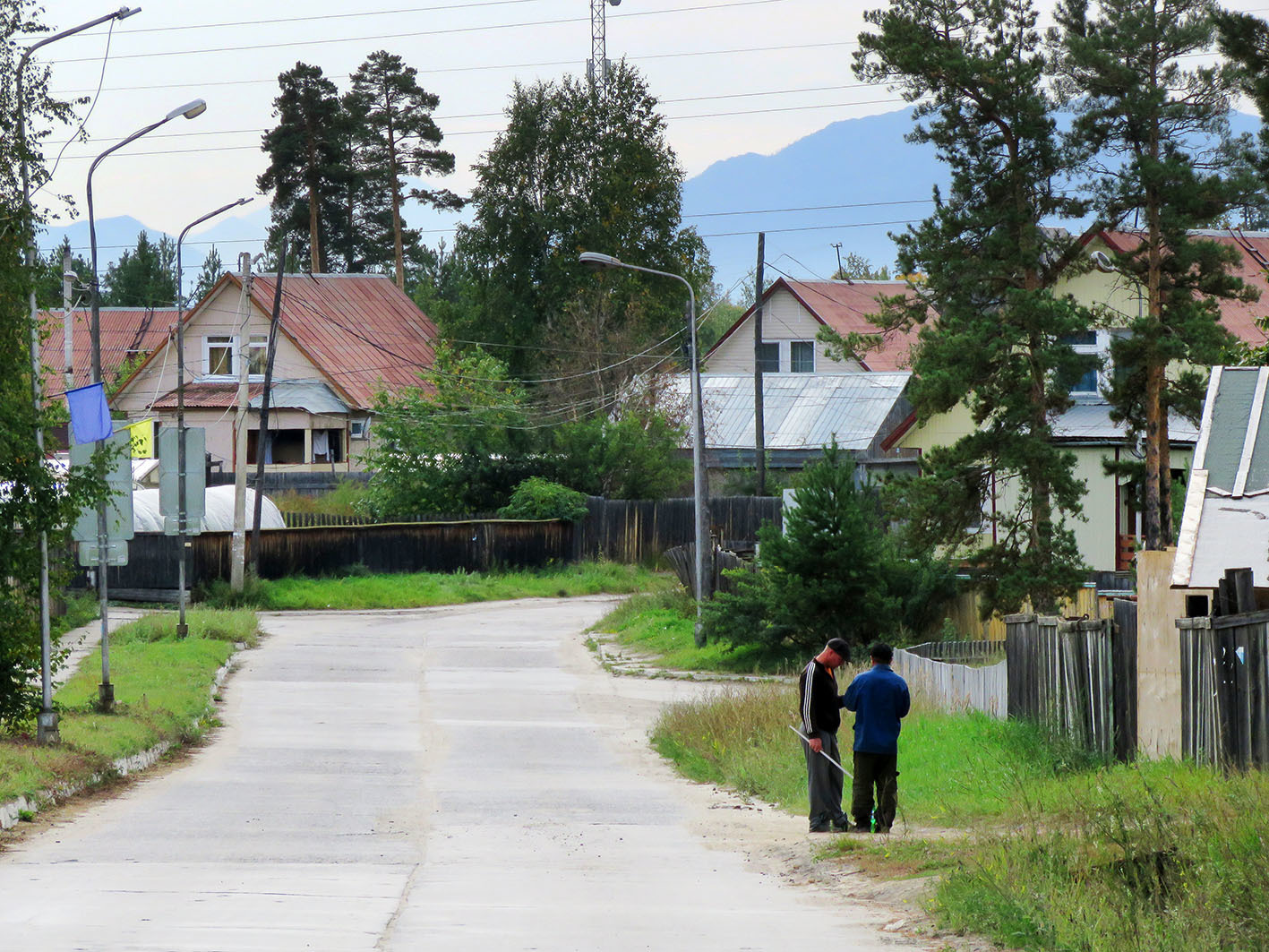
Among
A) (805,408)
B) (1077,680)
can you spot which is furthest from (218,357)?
(1077,680)

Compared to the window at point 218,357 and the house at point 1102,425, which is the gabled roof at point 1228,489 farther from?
the window at point 218,357

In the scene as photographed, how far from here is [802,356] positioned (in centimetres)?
5753

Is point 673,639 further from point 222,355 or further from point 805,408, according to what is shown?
point 222,355

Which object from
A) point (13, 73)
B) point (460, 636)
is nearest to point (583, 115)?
point (460, 636)

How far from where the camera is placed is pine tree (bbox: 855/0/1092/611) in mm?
25250

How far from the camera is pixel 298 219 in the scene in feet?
242

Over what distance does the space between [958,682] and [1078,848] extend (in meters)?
10.1

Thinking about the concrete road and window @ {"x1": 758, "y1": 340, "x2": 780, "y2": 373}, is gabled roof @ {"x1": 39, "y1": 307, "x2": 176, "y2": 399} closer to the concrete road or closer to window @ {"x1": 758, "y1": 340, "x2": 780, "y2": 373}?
window @ {"x1": 758, "y1": 340, "x2": 780, "y2": 373}

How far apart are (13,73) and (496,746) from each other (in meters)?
9.68

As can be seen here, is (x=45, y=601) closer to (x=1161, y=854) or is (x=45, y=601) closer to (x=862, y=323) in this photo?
(x=1161, y=854)

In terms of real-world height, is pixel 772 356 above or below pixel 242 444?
above

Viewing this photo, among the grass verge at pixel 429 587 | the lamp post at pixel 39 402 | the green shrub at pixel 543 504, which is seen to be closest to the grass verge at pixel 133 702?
the lamp post at pixel 39 402

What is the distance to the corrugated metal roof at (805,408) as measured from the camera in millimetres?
46781

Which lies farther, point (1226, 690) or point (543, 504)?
point (543, 504)
